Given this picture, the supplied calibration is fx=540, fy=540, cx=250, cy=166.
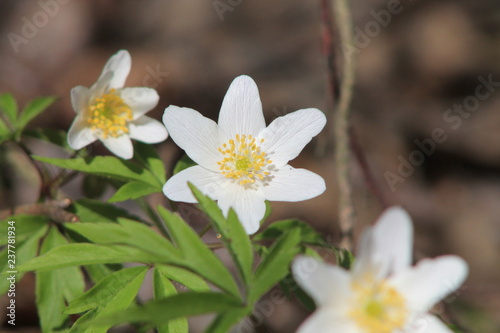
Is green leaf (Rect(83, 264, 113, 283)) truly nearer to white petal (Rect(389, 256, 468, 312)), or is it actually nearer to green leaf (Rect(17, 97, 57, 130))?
green leaf (Rect(17, 97, 57, 130))

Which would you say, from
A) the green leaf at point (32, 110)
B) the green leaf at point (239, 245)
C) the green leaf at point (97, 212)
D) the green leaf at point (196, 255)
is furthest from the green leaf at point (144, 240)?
the green leaf at point (32, 110)

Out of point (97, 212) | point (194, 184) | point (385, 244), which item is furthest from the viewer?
point (97, 212)

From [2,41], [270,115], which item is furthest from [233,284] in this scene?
[2,41]

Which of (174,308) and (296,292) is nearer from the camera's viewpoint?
(174,308)

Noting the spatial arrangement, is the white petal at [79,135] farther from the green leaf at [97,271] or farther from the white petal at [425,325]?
the white petal at [425,325]

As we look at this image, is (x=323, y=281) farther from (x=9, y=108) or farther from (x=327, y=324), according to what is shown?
(x=9, y=108)

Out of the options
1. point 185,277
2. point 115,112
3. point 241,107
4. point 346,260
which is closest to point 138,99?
point 115,112
